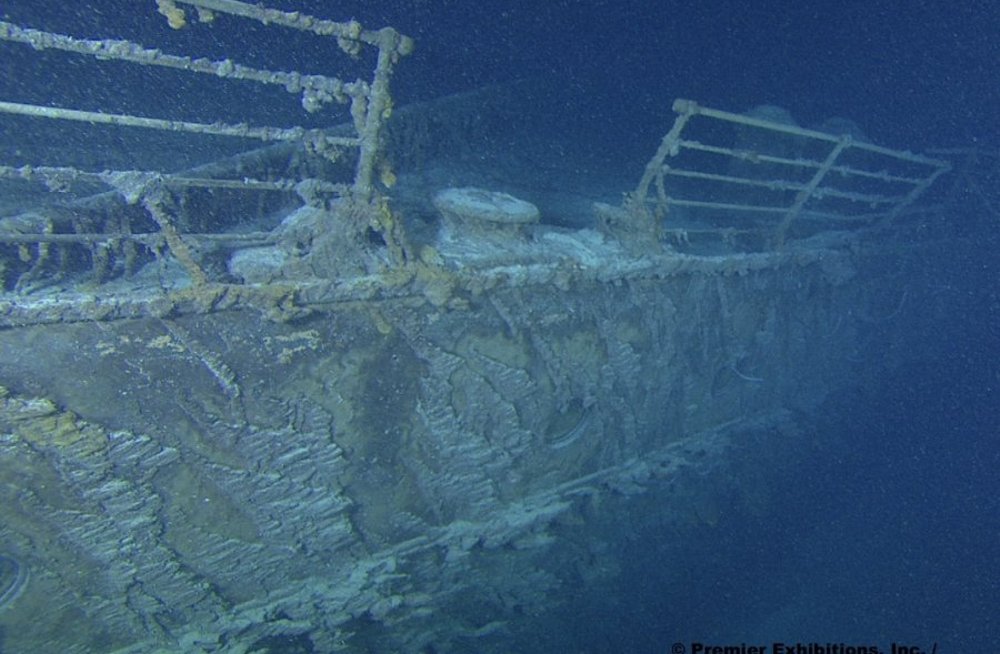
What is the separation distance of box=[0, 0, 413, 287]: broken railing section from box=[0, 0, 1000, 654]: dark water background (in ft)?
12.3

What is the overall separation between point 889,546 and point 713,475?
199 inches

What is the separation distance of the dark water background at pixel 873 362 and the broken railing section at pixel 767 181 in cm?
130

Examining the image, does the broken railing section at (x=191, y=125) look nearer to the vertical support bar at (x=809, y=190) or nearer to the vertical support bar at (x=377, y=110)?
the vertical support bar at (x=377, y=110)

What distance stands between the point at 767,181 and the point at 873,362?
149 inches

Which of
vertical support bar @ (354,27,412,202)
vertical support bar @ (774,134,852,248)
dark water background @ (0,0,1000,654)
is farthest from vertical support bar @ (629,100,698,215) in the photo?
dark water background @ (0,0,1000,654)

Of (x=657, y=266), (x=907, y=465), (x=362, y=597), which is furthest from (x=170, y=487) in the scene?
(x=907, y=465)

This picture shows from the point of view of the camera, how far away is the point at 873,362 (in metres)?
6.94

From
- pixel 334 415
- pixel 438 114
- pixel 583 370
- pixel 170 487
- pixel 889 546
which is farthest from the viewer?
pixel 889 546

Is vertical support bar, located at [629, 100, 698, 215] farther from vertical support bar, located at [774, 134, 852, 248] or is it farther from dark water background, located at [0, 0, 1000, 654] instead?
dark water background, located at [0, 0, 1000, 654]

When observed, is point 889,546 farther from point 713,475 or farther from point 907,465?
point 713,475

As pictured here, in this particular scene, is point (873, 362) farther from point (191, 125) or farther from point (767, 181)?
point (191, 125)

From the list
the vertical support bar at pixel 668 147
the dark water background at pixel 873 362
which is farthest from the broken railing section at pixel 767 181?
the dark water background at pixel 873 362

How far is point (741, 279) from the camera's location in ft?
15.2

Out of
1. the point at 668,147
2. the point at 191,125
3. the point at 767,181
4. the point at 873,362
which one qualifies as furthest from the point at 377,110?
the point at 873,362
